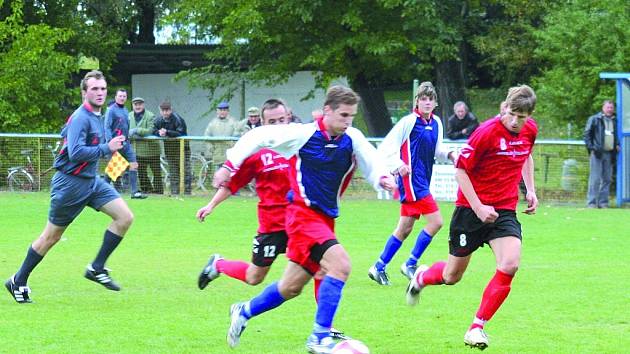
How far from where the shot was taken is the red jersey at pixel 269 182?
8.91 m

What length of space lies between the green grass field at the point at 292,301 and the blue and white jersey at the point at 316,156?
3.34 feet

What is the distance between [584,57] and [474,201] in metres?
16.5

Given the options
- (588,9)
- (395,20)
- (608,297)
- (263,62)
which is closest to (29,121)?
(263,62)

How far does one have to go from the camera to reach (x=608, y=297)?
10008 mm

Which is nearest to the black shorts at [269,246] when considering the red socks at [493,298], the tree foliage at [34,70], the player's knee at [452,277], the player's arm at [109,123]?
the player's knee at [452,277]

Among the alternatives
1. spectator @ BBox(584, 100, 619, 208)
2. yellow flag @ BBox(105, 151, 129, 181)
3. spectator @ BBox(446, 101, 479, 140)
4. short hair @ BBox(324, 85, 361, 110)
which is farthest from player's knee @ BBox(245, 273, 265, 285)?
spectator @ BBox(446, 101, 479, 140)

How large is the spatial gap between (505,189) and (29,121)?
20.4m

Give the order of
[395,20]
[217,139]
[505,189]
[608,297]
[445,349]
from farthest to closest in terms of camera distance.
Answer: [395,20], [217,139], [608,297], [505,189], [445,349]

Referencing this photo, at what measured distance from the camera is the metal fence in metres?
21.7

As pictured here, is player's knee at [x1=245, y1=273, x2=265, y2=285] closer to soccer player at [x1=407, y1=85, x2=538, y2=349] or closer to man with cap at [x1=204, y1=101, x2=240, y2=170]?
soccer player at [x1=407, y1=85, x2=538, y2=349]

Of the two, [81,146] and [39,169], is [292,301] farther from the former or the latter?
[39,169]

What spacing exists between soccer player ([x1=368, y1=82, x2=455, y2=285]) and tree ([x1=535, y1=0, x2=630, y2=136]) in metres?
12.2

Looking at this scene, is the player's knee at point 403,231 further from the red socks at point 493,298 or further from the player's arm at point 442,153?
the red socks at point 493,298

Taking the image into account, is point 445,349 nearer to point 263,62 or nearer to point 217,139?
point 217,139
